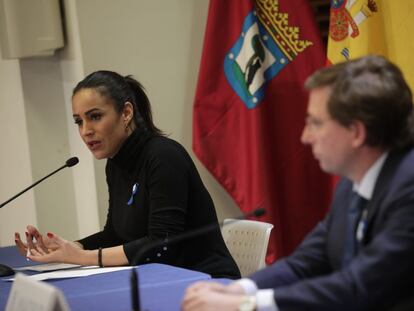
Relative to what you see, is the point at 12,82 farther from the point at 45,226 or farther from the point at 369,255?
the point at 369,255

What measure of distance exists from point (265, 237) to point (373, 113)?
131 centimetres

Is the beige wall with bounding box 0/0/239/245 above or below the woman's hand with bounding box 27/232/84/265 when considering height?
above

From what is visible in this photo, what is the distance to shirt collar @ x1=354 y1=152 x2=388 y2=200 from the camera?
1595 millimetres

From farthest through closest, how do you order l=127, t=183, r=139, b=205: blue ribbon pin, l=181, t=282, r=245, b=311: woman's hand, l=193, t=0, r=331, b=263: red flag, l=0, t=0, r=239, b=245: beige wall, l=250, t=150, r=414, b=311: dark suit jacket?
l=0, t=0, r=239, b=245: beige wall < l=193, t=0, r=331, b=263: red flag < l=127, t=183, r=139, b=205: blue ribbon pin < l=181, t=282, r=245, b=311: woman's hand < l=250, t=150, r=414, b=311: dark suit jacket

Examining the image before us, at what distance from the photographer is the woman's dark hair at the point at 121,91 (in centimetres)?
284

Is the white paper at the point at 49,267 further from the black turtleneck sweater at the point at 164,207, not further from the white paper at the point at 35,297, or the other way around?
the white paper at the point at 35,297

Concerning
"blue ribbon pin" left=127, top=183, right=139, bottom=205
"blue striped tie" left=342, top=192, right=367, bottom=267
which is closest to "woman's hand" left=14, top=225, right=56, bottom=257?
"blue ribbon pin" left=127, top=183, right=139, bottom=205

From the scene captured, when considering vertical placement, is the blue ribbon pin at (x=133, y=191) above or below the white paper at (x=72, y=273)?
above

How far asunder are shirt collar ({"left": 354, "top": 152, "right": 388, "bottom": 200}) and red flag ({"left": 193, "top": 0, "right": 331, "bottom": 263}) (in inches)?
80.7

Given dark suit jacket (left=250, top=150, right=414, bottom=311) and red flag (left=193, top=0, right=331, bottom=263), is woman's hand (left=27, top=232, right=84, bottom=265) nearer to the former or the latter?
dark suit jacket (left=250, top=150, right=414, bottom=311)

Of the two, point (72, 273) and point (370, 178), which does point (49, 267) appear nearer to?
point (72, 273)

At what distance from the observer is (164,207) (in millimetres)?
2559

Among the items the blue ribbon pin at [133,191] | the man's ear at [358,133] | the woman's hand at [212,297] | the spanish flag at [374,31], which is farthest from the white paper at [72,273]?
the spanish flag at [374,31]

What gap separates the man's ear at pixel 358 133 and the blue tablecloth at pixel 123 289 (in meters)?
0.66
